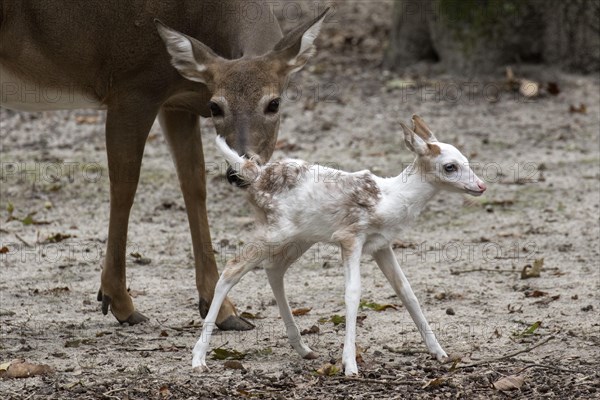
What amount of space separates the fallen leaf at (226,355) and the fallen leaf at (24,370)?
0.82 metres

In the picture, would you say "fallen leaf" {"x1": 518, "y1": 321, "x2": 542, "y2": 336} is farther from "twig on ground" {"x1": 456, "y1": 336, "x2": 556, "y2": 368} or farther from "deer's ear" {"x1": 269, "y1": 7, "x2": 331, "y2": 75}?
"deer's ear" {"x1": 269, "y1": 7, "x2": 331, "y2": 75}

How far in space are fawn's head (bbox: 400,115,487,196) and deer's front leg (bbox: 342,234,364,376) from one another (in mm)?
490

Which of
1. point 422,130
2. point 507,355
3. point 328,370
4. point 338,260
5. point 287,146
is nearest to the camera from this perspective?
point 328,370

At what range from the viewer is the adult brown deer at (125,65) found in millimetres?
6648

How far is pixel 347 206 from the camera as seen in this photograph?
17.3ft

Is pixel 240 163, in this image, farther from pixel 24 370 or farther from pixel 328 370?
pixel 24 370

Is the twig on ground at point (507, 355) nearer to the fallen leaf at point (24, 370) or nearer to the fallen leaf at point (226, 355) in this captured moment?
the fallen leaf at point (226, 355)

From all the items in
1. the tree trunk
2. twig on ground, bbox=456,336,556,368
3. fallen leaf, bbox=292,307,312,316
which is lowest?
twig on ground, bbox=456,336,556,368

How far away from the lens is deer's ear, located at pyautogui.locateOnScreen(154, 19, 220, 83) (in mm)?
6238

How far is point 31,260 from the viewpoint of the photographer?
26.7 ft

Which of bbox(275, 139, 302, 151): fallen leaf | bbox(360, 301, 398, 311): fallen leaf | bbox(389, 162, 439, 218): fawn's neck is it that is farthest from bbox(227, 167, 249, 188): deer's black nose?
bbox(275, 139, 302, 151): fallen leaf

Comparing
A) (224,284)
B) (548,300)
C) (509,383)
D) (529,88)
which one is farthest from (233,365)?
(529,88)

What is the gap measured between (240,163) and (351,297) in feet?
3.00

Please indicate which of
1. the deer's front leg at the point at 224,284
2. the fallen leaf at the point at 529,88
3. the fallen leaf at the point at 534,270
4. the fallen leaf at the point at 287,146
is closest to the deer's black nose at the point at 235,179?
the deer's front leg at the point at 224,284
